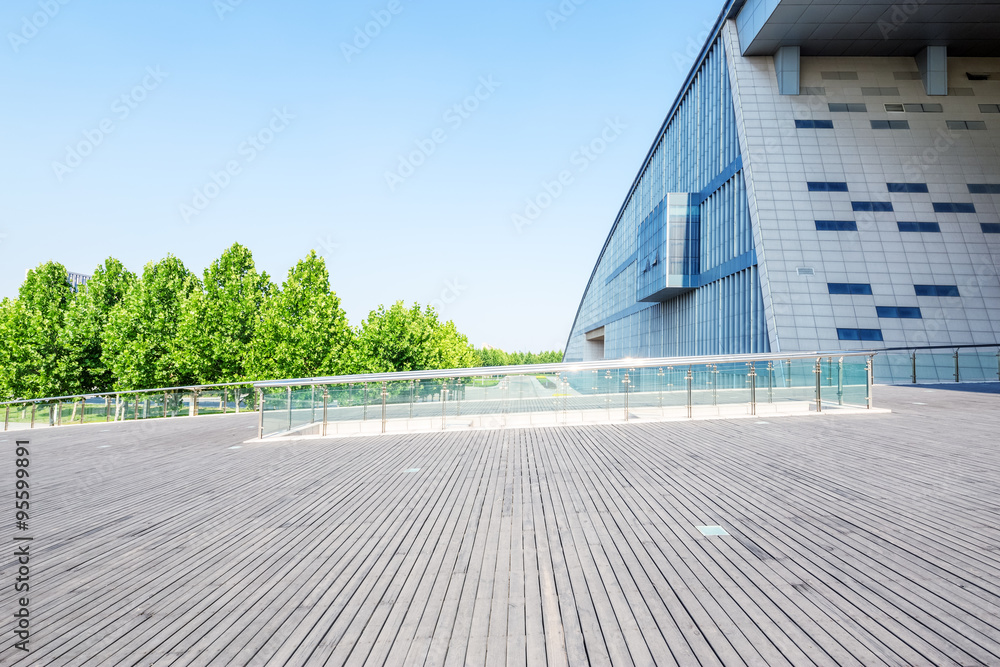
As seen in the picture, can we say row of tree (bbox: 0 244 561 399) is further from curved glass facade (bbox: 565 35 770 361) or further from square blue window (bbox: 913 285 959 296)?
square blue window (bbox: 913 285 959 296)

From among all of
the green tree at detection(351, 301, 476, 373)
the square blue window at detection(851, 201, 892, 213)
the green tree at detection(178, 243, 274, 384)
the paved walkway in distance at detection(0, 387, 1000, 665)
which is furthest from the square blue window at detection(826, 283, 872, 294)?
the green tree at detection(178, 243, 274, 384)

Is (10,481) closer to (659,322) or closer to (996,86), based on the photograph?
(659,322)

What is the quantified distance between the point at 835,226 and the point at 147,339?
133 ft

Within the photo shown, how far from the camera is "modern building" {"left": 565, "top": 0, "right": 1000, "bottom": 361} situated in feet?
80.6

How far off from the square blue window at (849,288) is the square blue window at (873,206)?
4.41 meters

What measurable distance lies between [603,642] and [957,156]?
36.2m

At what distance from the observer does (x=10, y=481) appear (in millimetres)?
8086

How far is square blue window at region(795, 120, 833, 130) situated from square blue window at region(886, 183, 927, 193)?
177 inches

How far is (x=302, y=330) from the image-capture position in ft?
103

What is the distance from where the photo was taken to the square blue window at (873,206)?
85.6ft

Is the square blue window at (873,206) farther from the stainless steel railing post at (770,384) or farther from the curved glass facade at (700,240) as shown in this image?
the stainless steel railing post at (770,384)

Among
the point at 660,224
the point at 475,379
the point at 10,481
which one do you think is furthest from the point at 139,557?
the point at 660,224

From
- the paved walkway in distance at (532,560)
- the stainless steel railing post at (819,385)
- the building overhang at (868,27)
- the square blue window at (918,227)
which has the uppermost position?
the building overhang at (868,27)

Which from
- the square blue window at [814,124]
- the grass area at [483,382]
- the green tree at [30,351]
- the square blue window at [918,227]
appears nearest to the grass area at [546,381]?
the grass area at [483,382]
